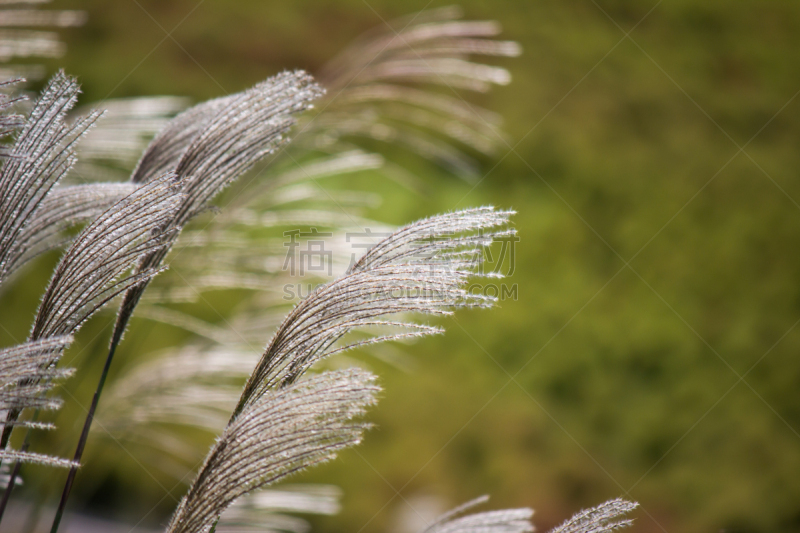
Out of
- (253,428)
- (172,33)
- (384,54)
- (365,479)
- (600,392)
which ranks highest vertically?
(172,33)

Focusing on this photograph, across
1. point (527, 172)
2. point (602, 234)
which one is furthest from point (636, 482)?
point (527, 172)

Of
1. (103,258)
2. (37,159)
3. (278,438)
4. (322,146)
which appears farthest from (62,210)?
(322,146)

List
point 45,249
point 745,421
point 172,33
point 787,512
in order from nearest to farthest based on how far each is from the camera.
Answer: point 45,249 → point 787,512 → point 745,421 → point 172,33

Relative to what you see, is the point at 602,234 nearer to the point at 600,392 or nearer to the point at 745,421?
the point at 600,392

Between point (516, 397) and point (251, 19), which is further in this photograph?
point (251, 19)

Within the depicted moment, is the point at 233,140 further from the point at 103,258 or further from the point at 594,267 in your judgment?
the point at 594,267

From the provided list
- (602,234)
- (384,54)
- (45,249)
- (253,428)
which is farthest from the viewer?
(602,234)

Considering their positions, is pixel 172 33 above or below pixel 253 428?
above
